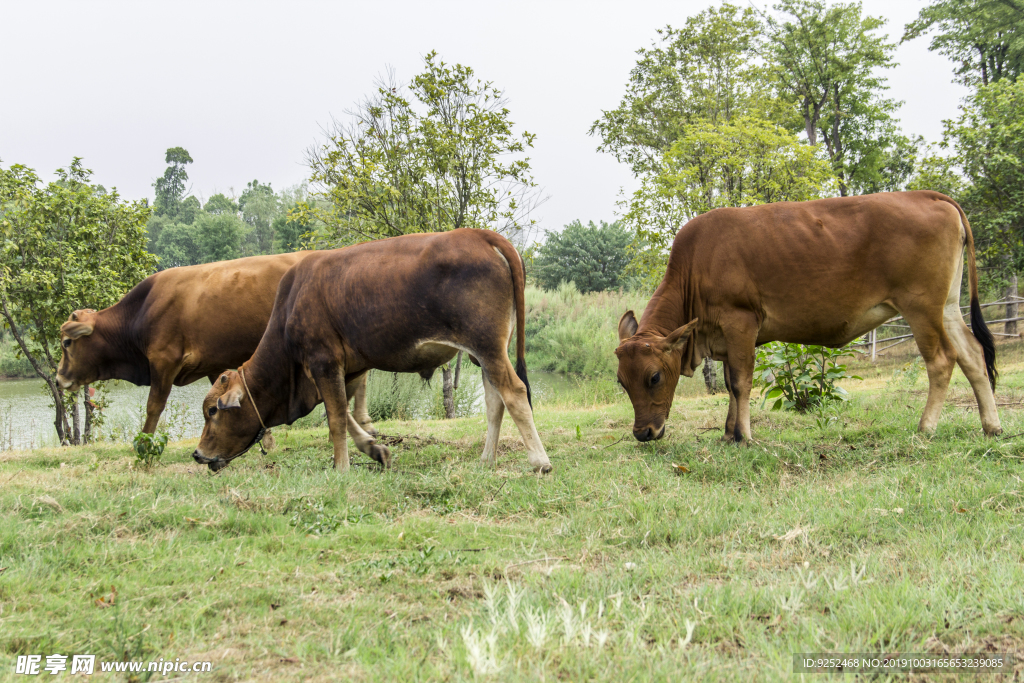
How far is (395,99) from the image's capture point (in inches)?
464

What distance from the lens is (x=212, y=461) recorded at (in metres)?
5.42

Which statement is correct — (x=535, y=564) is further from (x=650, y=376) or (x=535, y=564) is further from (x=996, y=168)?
(x=996, y=168)

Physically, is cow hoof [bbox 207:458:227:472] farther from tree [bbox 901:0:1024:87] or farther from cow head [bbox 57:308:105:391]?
tree [bbox 901:0:1024:87]

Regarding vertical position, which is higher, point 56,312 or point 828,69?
point 828,69

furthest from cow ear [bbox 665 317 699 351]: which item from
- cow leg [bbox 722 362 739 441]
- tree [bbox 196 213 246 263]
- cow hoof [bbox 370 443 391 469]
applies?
tree [bbox 196 213 246 263]

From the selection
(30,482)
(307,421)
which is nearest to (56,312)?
(307,421)

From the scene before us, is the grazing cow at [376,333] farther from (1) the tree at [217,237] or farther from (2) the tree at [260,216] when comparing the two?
(2) the tree at [260,216]

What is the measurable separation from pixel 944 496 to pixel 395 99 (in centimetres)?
1061

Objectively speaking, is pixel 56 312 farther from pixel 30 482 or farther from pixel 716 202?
pixel 716 202

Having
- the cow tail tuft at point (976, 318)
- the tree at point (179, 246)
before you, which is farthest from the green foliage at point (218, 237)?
the cow tail tuft at point (976, 318)

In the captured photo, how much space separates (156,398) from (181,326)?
2.62 ft

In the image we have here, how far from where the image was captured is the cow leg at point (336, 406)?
208 inches

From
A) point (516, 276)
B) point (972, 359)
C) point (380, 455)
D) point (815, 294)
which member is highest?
point (516, 276)

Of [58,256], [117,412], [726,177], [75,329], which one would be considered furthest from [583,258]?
[75,329]
